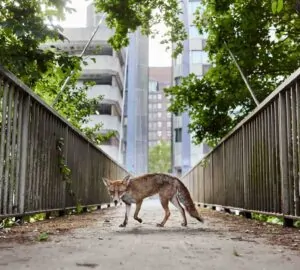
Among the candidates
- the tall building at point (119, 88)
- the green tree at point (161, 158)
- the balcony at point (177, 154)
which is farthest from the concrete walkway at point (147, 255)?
the green tree at point (161, 158)

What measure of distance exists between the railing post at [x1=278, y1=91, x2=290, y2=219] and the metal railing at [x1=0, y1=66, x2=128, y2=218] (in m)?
3.41

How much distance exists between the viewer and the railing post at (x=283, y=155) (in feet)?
20.9

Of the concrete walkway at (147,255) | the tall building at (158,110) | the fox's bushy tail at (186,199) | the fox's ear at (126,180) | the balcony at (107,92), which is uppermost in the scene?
the tall building at (158,110)

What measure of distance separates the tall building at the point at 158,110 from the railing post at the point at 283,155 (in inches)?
5798

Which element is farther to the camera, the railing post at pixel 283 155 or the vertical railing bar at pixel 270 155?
the vertical railing bar at pixel 270 155

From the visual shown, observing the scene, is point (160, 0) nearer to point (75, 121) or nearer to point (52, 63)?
point (75, 121)

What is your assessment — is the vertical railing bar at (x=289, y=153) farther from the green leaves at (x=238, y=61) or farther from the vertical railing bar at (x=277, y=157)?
the green leaves at (x=238, y=61)

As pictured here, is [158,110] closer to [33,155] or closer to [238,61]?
[238,61]

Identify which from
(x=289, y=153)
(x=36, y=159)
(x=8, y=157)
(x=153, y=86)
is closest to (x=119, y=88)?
(x=36, y=159)

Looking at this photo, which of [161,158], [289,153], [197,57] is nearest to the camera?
[289,153]

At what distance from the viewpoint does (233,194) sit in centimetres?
1073

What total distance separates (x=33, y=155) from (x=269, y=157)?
3.48 m

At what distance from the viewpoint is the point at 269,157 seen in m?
7.37

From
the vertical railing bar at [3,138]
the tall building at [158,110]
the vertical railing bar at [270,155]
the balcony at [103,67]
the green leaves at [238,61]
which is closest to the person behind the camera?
the vertical railing bar at [3,138]
